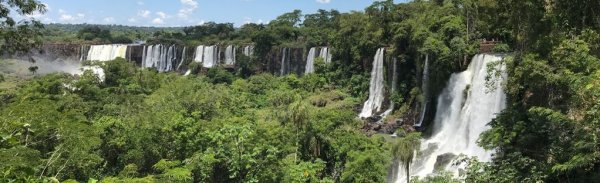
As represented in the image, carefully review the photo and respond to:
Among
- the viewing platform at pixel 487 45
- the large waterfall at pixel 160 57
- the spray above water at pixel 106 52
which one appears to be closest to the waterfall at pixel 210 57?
the large waterfall at pixel 160 57

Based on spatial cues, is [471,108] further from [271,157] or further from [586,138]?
[586,138]

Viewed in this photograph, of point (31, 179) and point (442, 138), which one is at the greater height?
point (31, 179)

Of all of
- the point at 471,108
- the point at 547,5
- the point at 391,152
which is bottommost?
the point at 391,152

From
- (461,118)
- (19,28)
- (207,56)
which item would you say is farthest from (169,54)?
(19,28)

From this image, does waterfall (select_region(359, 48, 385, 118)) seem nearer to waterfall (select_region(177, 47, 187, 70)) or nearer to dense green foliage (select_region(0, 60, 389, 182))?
dense green foliage (select_region(0, 60, 389, 182))

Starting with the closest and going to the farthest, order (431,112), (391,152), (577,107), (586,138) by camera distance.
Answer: (586,138), (577,107), (391,152), (431,112)

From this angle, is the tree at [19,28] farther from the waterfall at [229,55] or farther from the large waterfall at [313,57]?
the waterfall at [229,55]

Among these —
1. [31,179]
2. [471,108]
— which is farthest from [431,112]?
[31,179]
